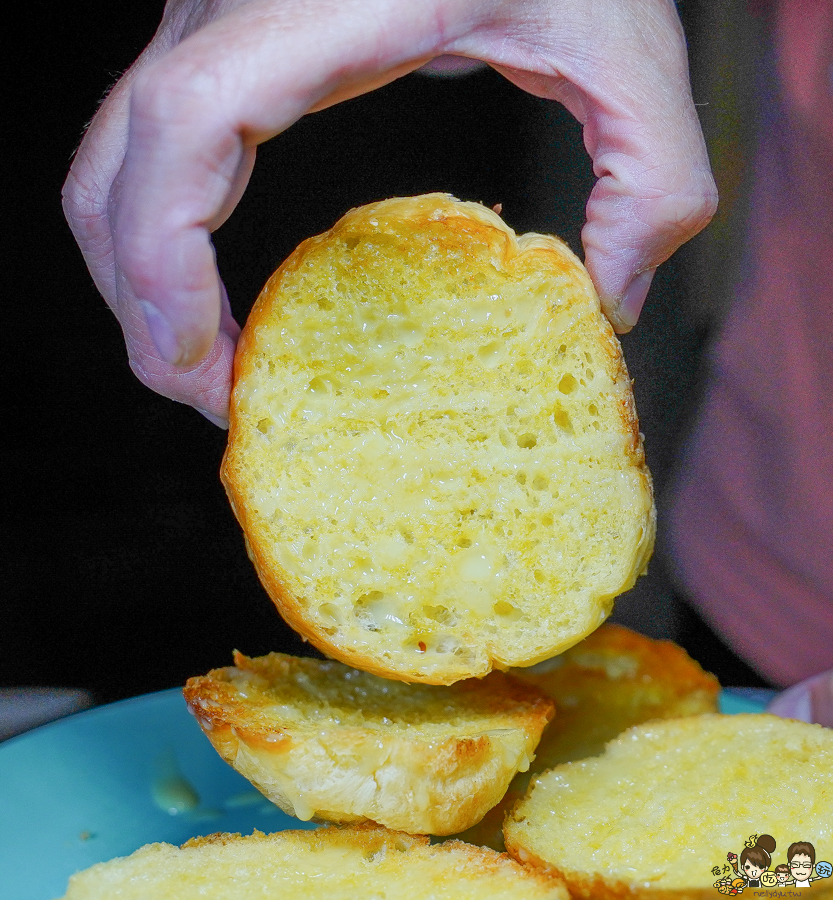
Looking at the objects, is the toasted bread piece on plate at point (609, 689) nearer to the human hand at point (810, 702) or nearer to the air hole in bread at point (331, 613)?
the human hand at point (810, 702)

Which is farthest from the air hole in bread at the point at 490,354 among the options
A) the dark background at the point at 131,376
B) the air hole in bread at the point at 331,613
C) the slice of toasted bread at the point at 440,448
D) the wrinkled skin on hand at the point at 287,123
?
the dark background at the point at 131,376

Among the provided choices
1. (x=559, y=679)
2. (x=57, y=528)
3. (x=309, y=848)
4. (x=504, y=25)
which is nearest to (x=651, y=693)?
(x=559, y=679)

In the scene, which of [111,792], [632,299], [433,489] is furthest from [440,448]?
[111,792]

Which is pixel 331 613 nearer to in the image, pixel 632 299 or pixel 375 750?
pixel 375 750

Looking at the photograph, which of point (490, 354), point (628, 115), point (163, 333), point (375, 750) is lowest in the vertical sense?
point (375, 750)

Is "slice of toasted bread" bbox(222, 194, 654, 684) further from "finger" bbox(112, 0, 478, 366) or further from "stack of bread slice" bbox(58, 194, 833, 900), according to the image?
"finger" bbox(112, 0, 478, 366)
